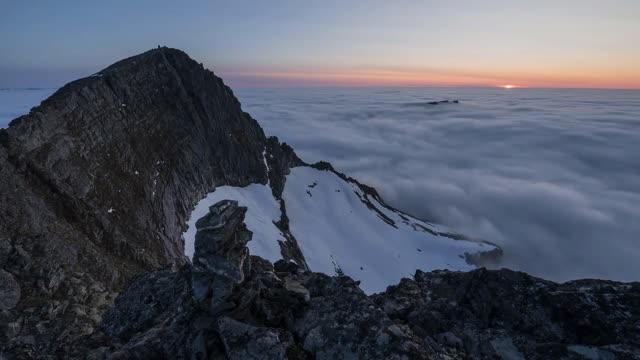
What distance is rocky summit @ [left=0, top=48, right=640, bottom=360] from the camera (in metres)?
12.1

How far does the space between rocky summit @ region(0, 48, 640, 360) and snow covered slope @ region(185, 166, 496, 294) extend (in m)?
8.72

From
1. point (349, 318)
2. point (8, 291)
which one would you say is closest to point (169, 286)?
point (349, 318)

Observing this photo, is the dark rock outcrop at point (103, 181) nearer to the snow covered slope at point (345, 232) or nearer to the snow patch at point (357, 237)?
the snow covered slope at point (345, 232)

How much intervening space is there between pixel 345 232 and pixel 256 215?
2192cm

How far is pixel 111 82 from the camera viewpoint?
4491 cm

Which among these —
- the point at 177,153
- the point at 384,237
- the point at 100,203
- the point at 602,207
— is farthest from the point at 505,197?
the point at 100,203

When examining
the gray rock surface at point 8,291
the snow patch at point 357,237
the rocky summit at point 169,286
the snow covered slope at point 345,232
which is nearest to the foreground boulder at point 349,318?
the rocky summit at point 169,286

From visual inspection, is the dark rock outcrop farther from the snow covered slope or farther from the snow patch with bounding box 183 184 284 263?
the snow covered slope

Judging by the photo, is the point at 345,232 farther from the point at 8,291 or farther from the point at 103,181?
the point at 8,291

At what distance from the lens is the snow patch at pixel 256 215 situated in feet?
157

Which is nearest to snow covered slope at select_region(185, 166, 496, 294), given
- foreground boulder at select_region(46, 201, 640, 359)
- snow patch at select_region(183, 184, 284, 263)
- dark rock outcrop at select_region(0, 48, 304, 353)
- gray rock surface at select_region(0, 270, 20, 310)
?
snow patch at select_region(183, 184, 284, 263)

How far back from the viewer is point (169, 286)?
15867 millimetres

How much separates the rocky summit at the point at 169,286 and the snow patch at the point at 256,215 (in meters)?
1.16

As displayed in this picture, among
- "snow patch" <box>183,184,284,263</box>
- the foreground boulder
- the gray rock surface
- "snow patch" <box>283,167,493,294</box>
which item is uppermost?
the foreground boulder
